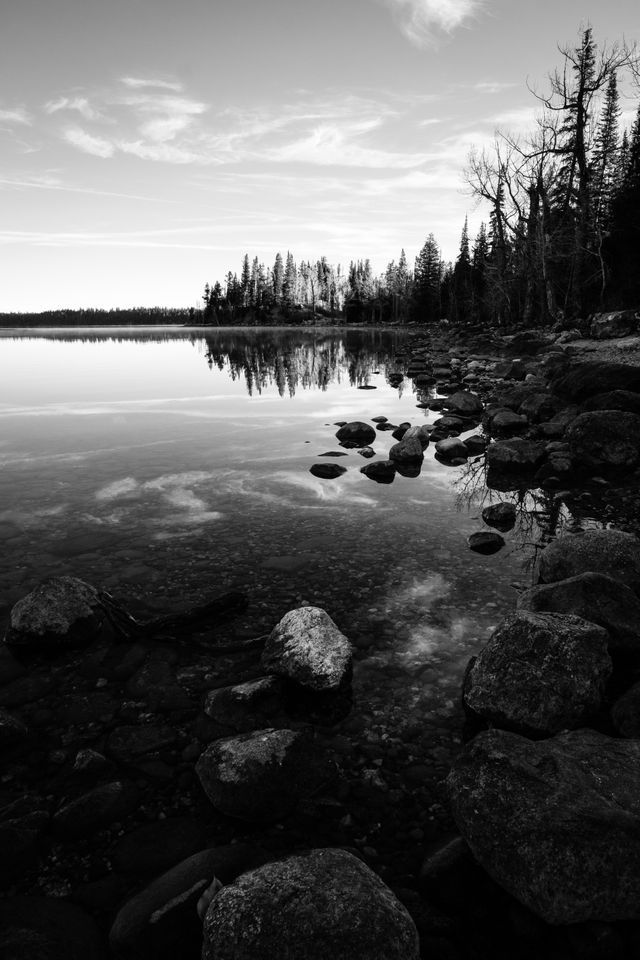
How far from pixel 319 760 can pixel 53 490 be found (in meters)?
8.10

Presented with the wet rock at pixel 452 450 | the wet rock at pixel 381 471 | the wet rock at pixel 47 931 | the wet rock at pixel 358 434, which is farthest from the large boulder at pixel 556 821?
the wet rock at pixel 358 434

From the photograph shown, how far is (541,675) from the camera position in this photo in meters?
3.70

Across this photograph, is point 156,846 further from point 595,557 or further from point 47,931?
point 595,557

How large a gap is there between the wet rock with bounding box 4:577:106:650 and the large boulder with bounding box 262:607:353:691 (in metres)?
1.84

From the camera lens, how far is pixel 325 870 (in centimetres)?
248

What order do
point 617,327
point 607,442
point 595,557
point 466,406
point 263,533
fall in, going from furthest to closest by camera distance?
point 617,327
point 466,406
point 607,442
point 263,533
point 595,557

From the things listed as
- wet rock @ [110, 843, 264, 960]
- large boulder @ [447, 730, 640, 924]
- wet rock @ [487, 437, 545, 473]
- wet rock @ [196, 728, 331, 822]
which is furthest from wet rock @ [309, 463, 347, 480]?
wet rock @ [110, 843, 264, 960]

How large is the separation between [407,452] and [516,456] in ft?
7.46

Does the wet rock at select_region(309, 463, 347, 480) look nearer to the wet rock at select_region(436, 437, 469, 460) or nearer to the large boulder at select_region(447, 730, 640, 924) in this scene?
the wet rock at select_region(436, 437, 469, 460)

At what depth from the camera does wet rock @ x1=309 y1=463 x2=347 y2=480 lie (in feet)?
35.1

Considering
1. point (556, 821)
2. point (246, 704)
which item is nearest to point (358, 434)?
point (246, 704)

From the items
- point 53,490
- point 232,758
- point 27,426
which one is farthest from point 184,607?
point 27,426

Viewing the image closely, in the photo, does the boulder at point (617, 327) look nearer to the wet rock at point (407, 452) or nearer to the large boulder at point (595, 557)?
the wet rock at point (407, 452)

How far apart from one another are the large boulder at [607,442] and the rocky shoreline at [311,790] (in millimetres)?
5328
